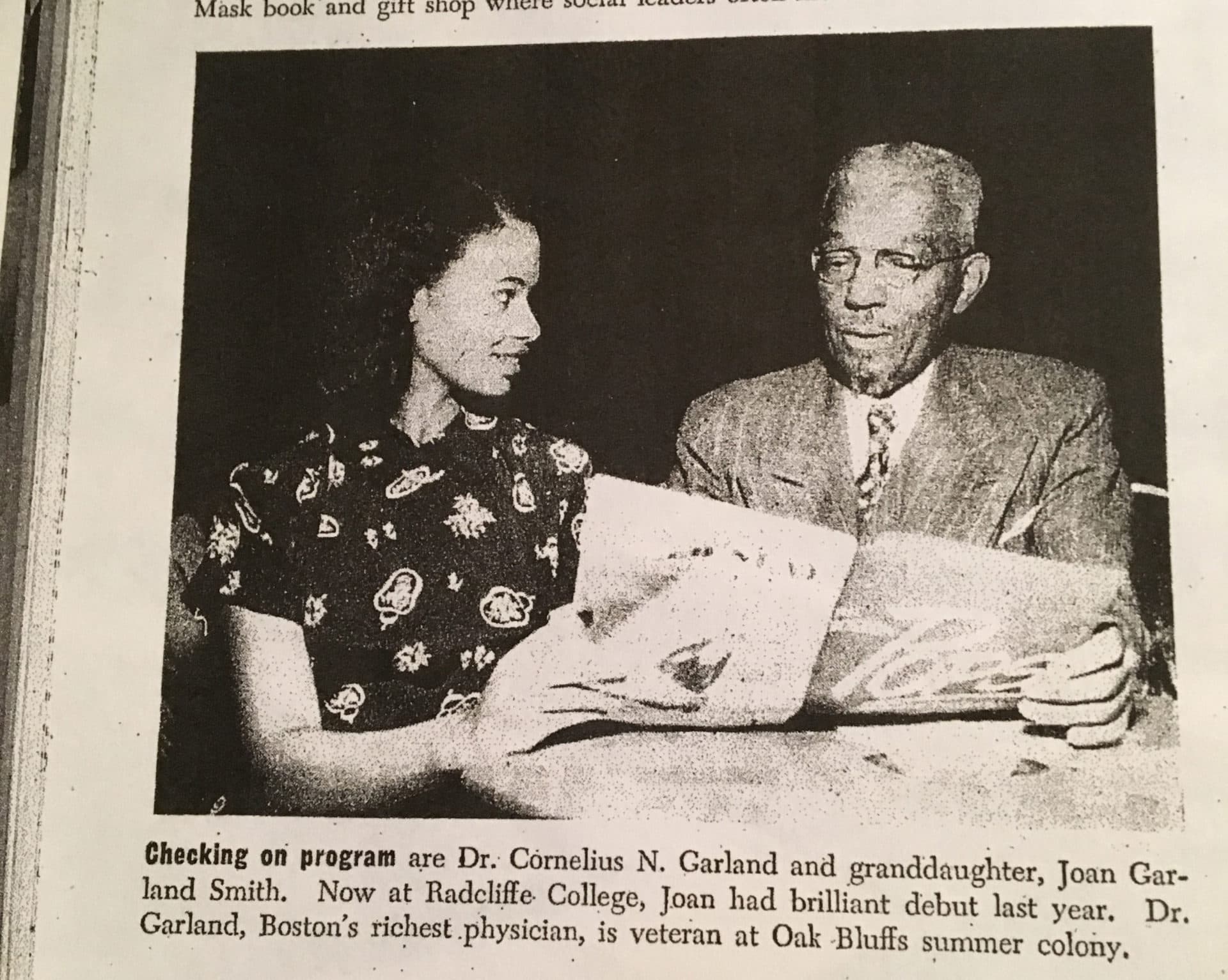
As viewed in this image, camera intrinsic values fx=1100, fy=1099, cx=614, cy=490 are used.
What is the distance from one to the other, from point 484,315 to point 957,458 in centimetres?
33

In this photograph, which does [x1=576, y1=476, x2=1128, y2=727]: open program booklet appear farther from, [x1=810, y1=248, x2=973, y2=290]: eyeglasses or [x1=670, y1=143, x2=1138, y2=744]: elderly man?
[x1=810, y1=248, x2=973, y2=290]: eyeglasses

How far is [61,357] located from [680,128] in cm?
45

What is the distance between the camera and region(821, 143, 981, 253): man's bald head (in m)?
0.73

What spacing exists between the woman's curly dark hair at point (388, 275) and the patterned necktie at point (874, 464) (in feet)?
0.96

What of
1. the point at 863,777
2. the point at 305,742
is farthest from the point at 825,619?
the point at 305,742

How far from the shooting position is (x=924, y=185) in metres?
0.73

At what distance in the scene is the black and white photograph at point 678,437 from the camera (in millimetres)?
690

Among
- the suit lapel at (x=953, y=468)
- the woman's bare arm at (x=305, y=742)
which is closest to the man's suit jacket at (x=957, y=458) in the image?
the suit lapel at (x=953, y=468)

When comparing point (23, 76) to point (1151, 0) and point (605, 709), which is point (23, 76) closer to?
point (605, 709)

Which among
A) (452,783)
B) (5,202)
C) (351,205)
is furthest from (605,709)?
(5,202)

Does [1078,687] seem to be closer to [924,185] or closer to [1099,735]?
[1099,735]

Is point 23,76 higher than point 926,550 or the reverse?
higher

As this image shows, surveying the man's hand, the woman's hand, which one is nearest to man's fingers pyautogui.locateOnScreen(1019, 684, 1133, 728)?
the man's hand

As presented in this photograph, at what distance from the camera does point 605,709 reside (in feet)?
2.30
